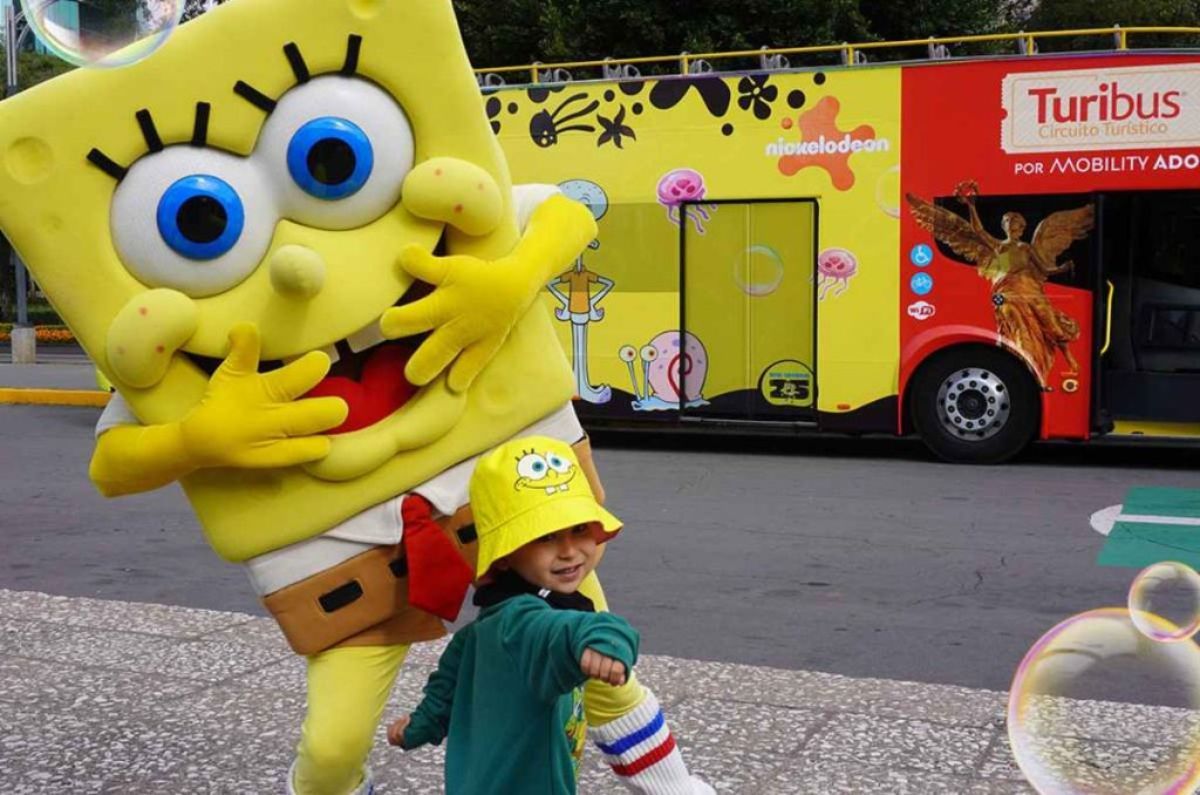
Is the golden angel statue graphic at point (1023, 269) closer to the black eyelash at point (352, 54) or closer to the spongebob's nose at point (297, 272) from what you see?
the black eyelash at point (352, 54)

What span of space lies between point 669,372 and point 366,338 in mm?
9280

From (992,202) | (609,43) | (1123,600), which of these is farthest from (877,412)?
(609,43)

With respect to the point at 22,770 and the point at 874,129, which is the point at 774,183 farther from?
the point at 22,770

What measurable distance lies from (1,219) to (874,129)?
948 cm

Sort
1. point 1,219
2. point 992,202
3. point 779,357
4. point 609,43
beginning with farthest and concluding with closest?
1. point 609,43
2. point 779,357
3. point 992,202
4. point 1,219

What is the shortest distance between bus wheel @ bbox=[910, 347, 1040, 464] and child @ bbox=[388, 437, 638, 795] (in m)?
9.23

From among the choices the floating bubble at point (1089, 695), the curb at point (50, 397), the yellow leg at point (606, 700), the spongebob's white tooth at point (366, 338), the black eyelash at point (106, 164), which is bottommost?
Answer: the curb at point (50, 397)

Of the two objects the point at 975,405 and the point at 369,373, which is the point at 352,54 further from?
the point at 975,405

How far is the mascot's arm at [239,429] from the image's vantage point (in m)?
3.16

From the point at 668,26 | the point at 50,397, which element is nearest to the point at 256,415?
the point at 50,397

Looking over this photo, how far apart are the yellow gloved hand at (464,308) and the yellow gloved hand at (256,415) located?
219mm

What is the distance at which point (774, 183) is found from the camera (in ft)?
39.7

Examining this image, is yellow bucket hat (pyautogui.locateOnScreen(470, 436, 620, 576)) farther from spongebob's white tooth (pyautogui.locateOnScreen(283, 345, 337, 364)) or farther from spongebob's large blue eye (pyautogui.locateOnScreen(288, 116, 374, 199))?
spongebob's large blue eye (pyautogui.locateOnScreen(288, 116, 374, 199))

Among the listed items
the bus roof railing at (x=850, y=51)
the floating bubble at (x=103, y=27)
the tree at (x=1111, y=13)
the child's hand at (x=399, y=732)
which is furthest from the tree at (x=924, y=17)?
the child's hand at (x=399, y=732)
